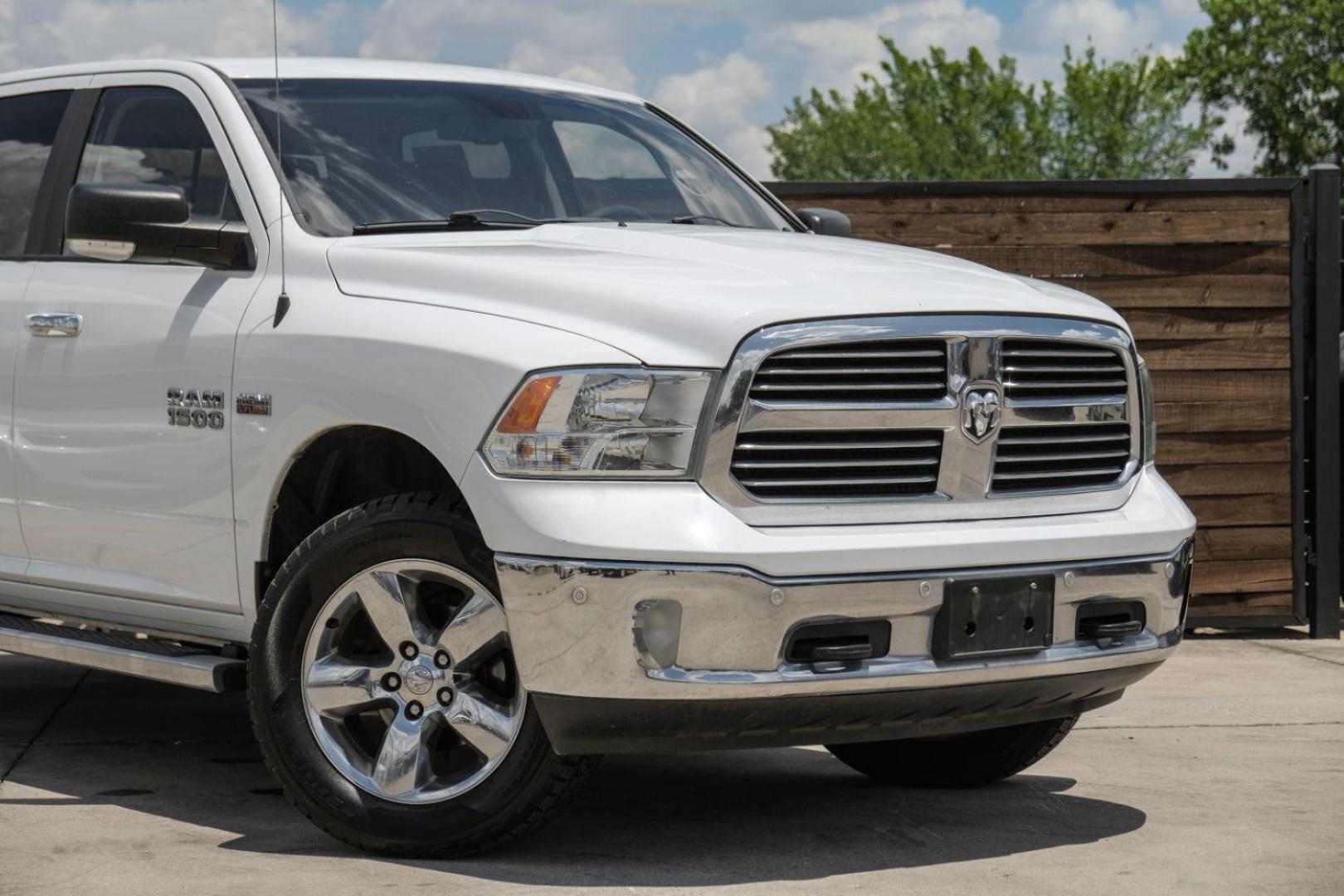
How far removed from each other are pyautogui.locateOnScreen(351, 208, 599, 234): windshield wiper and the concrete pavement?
1499mm

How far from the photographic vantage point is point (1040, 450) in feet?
14.6

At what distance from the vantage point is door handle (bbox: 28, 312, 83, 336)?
5.21 m

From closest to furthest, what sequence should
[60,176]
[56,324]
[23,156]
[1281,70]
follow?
[56,324], [60,176], [23,156], [1281,70]

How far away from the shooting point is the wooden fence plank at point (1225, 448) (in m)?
8.83

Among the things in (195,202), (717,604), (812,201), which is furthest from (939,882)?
(812,201)

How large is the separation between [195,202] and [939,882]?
103 inches

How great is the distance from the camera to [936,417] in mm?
4219

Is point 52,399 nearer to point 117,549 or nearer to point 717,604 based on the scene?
point 117,549

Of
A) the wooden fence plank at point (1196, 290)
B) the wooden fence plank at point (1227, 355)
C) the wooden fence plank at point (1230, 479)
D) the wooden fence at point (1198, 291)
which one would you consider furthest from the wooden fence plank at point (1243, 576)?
the wooden fence plank at point (1196, 290)

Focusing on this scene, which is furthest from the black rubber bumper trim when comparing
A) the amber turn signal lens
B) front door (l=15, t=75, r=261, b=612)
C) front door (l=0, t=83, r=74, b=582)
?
front door (l=0, t=83, r=74, b=582)

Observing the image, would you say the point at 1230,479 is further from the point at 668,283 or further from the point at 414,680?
the point at 414,680

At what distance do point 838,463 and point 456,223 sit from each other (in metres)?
1.33

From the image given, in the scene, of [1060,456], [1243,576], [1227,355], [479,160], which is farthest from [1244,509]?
[479,160]

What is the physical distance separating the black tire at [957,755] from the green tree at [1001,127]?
56363mm
